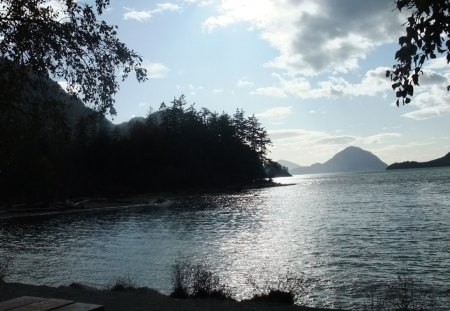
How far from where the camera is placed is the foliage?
1244 cm

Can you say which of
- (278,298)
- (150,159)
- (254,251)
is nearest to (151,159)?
(150,159)

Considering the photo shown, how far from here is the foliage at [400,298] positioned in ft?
40.8

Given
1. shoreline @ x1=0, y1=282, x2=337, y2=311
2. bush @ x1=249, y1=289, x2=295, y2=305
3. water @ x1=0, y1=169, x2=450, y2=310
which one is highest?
shoreline @ x1=0, y1=282, x2=337, y2=311

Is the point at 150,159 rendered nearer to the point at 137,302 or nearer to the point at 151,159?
the point at 151,159

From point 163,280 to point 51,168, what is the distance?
73.4m

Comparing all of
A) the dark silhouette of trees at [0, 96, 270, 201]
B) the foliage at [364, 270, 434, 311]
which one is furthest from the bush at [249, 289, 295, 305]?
the dark silhouette of trees at [0, 96, 270, 201]

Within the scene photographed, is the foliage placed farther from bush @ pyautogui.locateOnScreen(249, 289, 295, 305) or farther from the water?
bush @ pyautogui.locateOnScreen(249, 289, 295, 305)

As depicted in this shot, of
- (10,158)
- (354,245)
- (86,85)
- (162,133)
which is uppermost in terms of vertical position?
(162,133)

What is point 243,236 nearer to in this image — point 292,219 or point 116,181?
point 292,219

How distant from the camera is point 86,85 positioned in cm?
1008

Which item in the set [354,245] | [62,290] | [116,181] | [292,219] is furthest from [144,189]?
[62,290]

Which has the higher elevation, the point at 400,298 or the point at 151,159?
the point at 151,159

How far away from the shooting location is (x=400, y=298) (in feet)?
41.3

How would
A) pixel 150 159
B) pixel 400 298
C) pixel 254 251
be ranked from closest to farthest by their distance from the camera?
pixel 400 298, pixel 254 251, pixel 150 159
